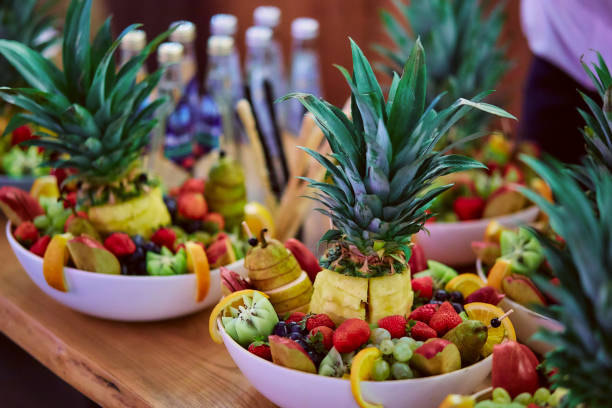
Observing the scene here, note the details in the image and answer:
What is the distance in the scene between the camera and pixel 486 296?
0.96m

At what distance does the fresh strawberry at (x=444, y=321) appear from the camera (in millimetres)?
860

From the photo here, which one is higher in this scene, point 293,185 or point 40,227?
point 293,185

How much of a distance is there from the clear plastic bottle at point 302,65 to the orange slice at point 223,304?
1028 mm

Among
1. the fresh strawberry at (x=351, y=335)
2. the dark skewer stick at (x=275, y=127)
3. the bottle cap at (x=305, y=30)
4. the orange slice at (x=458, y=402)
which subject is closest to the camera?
the orange slice at (x=458, y=402)

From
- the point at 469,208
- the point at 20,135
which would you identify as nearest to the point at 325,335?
the point at 469,208

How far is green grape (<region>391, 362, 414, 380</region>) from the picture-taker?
789 mm

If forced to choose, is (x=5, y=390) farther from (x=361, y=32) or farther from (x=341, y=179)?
(x=361, y=32)

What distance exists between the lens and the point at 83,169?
1135 millimetres

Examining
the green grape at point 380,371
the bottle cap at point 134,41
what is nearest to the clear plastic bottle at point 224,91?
the bottle cap at point 134,41

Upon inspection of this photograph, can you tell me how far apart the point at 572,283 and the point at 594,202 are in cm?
33

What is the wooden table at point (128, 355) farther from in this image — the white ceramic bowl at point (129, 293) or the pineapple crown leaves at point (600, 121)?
the pineapple crown leaves at point (600, 121)

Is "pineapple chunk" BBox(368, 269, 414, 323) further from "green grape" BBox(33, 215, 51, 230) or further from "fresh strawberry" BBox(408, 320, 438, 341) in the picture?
"green grape" BBox(33, 215, 51, 230)

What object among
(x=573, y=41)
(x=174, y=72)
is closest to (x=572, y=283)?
(x=573, y=41)

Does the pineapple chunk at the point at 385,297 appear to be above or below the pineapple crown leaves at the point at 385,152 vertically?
below
